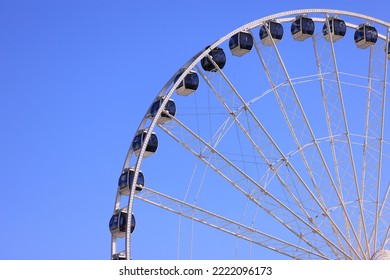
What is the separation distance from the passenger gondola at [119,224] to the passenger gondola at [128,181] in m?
1.08

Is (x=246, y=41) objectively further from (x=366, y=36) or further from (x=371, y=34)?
(x=371, y=34)

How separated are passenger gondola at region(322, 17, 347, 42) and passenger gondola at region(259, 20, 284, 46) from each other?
111 inches

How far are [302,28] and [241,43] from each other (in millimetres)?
3691

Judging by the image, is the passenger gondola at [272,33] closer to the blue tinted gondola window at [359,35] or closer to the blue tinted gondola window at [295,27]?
the blue tinted gondola window at [295,27]

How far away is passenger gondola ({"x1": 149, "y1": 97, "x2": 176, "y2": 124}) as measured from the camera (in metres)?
40.1

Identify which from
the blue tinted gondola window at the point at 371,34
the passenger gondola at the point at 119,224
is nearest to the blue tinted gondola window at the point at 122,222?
the passenger gondola at the point at 119,224

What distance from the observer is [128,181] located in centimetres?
3975

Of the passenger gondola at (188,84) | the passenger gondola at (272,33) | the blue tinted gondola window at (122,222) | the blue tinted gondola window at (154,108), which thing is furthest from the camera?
the passenger gondola at (272,33)

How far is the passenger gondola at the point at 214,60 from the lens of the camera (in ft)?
136

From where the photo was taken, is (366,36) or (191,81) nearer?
(191,81)

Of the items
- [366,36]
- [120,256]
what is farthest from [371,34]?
[120,256]

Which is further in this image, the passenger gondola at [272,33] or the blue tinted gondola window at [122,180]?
the passenger gondola at [272,33]
